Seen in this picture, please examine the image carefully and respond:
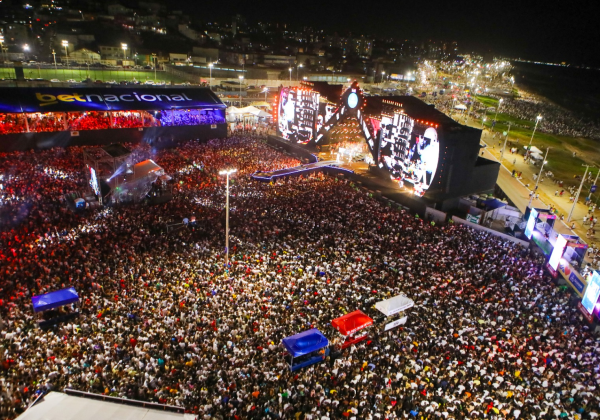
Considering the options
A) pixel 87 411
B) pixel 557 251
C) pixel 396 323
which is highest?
pixel 87 411

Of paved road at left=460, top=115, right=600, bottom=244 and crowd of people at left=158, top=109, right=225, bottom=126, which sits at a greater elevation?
crowd of people at left=158, top=109, right=225, bottom=126

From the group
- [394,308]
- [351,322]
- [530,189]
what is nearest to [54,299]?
[351,322]

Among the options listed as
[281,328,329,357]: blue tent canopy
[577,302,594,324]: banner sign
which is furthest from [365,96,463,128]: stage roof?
[281,328,329,357]: blue tent canopy

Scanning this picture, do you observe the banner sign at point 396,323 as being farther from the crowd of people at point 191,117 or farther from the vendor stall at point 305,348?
the crowd of people at point 191,117

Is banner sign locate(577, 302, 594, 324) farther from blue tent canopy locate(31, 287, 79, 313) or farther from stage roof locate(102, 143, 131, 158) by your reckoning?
stage roof locate(102, 143, 131, 158)

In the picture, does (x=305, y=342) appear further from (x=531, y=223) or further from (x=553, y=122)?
(x=553, y=122)

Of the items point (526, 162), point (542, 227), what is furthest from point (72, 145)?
point (526, 162)

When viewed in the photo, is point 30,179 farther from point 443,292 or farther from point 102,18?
point 102,18
